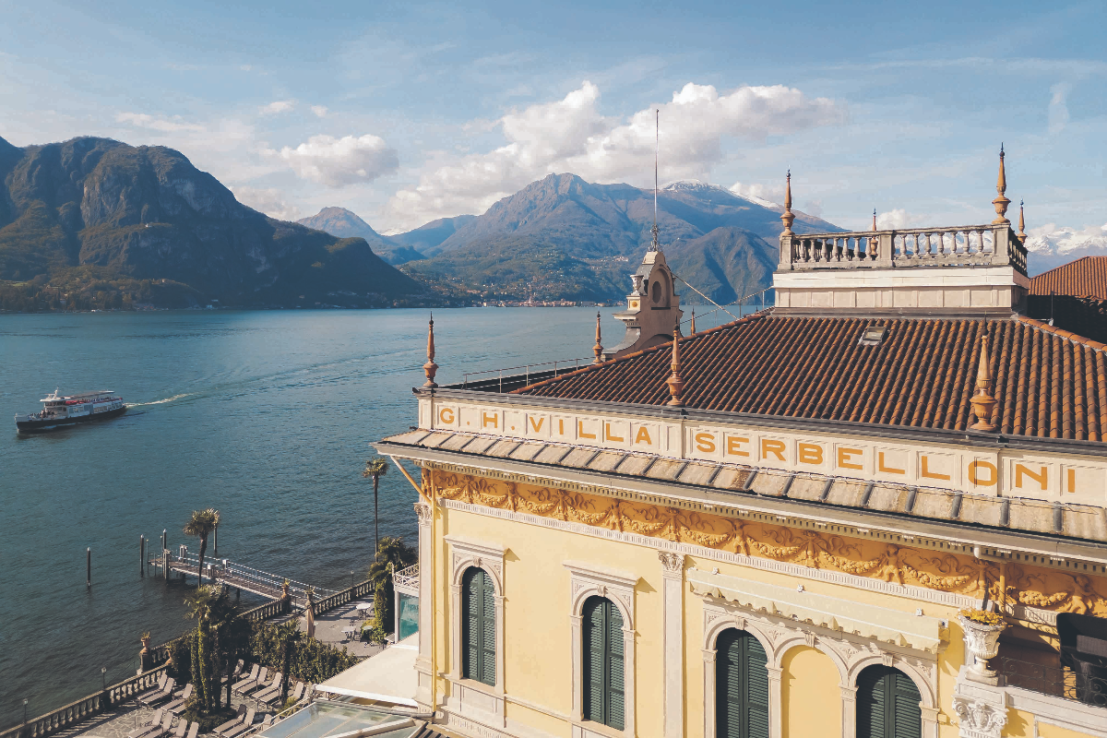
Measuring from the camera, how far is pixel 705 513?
42.5ft

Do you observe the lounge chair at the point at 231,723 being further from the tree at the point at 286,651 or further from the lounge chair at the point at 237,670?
the lounge chair at the point at 237,670

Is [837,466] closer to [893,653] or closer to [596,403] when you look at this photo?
[893,653]

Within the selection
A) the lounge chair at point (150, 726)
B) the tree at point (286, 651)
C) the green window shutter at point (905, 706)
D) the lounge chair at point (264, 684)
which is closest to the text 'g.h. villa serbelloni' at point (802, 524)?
the green window shutter at point (905, 706)

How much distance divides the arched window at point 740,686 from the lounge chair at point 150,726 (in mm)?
28818

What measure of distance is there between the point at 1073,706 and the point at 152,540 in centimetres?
5995

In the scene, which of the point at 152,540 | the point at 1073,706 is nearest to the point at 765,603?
the point at 1073,706

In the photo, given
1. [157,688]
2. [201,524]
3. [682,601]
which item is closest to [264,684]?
[157,688]

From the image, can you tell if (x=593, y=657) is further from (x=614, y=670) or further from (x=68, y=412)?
(x=68, y=412)

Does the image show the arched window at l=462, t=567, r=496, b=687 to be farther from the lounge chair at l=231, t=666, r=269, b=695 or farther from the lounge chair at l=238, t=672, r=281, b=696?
the lounge chair at l=231, t=666, r=269, b=695

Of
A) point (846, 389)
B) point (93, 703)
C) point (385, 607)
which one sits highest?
point (846, 389)

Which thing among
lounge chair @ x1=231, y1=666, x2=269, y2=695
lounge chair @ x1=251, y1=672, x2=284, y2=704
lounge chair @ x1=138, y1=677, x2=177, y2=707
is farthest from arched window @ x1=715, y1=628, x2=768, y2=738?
lounge chair @ x1=138, y1=677, x2=177, y2=707

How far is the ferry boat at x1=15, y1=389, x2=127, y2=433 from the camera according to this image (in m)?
86.4

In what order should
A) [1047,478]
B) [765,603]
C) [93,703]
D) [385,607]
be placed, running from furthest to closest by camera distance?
[385,607]
[93,703]
[765,603]
[1047,478]

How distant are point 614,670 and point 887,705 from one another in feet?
16.9
